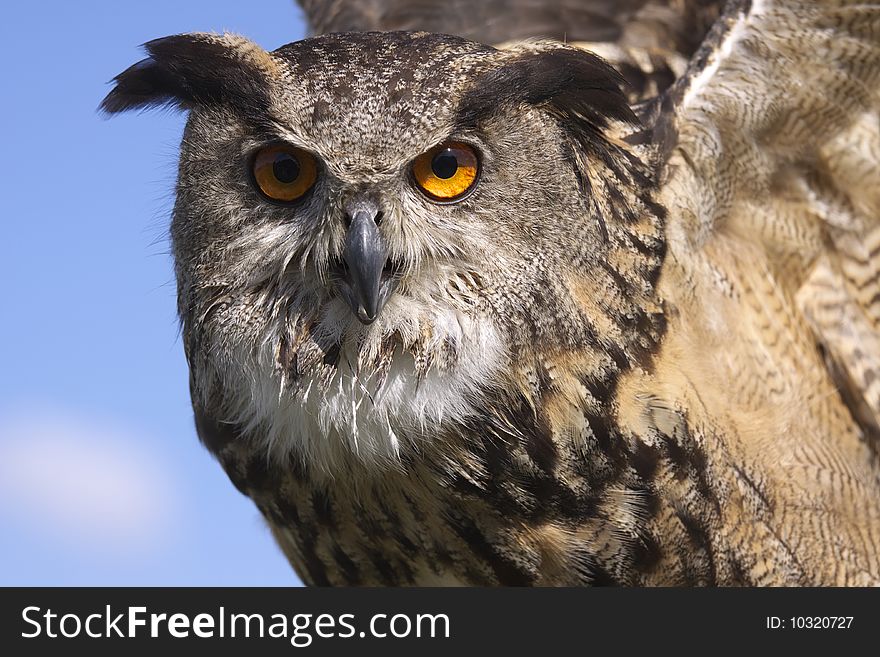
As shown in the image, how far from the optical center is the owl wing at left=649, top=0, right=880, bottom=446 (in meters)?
3.08

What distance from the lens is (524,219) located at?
2.58m

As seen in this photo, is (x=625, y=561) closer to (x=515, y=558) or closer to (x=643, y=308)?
(x=515, y=558)

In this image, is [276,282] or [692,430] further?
[692,430]

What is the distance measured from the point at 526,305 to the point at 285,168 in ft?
1.98

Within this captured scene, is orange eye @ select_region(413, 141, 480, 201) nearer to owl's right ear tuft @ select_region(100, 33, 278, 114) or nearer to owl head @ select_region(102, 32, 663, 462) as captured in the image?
owl head @ select_region(102, 32, 663, 462)

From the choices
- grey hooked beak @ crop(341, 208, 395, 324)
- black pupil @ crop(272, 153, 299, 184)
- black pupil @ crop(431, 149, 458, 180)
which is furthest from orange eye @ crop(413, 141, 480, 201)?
black pupil @ crop(272, 153, 299, 184)

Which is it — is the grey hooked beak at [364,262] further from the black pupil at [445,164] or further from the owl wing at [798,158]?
the owl wing at [798,158]

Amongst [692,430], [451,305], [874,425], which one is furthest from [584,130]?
[874,425]

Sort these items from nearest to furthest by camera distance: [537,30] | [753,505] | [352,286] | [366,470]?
[352,286]
[366,470]
[753,505]
[537,30]

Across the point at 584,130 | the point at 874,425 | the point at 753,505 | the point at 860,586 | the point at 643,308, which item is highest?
the point at 584,130

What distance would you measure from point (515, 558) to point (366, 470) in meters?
0.41

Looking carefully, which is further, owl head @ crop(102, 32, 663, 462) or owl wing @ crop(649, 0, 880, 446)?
owl wing @ crop(649, 0, 880, 446)

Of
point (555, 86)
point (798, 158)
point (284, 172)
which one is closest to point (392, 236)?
point (284, 172)

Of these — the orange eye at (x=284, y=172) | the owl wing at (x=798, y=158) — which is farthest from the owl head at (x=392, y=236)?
the owl wing at (x=798, y=158)
